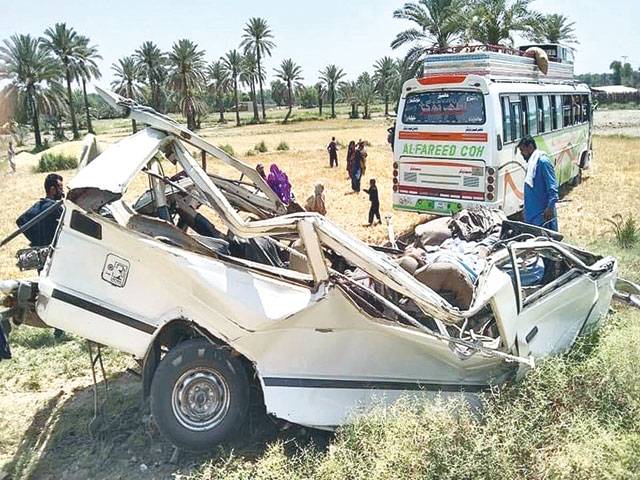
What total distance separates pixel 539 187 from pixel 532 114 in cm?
580

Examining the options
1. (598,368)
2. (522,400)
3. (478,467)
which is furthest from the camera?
(598,368)

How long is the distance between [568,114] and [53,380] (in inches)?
537

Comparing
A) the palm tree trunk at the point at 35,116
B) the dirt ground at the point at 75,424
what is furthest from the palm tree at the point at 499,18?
the palm tree trunk at the point at 35,116

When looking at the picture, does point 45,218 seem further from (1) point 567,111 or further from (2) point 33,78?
(2) point 33,78

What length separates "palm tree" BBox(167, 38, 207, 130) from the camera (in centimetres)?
5359

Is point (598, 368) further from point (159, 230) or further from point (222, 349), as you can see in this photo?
point (159, 230)

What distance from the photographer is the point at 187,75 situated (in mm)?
54562

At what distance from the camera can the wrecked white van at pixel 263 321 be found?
4.09 m

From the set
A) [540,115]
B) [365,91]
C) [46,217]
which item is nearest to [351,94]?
[365,91]

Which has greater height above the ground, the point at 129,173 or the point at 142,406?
the point at 129,173

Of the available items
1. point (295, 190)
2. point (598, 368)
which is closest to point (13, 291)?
point (598, 368)

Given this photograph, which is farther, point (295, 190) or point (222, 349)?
point (295, 190)

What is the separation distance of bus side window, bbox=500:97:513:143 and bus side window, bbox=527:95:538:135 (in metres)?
1.36

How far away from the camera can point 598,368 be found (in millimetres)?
4145
